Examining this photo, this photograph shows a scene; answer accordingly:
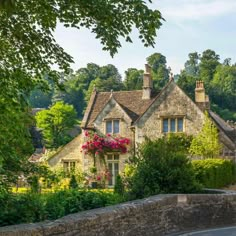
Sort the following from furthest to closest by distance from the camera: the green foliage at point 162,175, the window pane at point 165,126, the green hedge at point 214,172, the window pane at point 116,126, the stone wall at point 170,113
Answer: the window pane at point 116,126 → the window pane at point 165,126 → the stone wall at point 170,113 → the green hedge at point 214,172 → the green foliage at point 162,175

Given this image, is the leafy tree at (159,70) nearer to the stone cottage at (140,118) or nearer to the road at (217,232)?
the stone cottage at (140,118)

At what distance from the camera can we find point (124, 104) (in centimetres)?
4119

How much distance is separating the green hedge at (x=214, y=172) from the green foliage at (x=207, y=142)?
1.56 meters

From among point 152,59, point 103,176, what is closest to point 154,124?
point 103,176

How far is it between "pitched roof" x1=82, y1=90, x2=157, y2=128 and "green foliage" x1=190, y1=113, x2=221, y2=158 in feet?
19.9

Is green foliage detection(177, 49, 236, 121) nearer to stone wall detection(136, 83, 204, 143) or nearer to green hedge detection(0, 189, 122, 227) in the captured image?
stone wall detection(136, 83, 204, 143)

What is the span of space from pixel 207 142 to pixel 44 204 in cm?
2435

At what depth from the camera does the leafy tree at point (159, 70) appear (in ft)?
358

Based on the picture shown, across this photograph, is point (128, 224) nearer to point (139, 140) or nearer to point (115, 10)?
point (115, 10)

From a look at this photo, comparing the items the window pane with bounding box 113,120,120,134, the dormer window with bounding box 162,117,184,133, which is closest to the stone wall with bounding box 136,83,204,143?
the dormer window with bounding box 162,117,184,133

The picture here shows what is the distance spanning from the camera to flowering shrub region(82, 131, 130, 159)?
38812 mm

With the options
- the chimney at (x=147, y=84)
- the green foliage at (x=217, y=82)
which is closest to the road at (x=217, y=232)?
the chimney at (x=147, y=84)

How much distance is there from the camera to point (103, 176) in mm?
38938

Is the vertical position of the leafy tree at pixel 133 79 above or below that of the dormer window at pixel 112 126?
above
